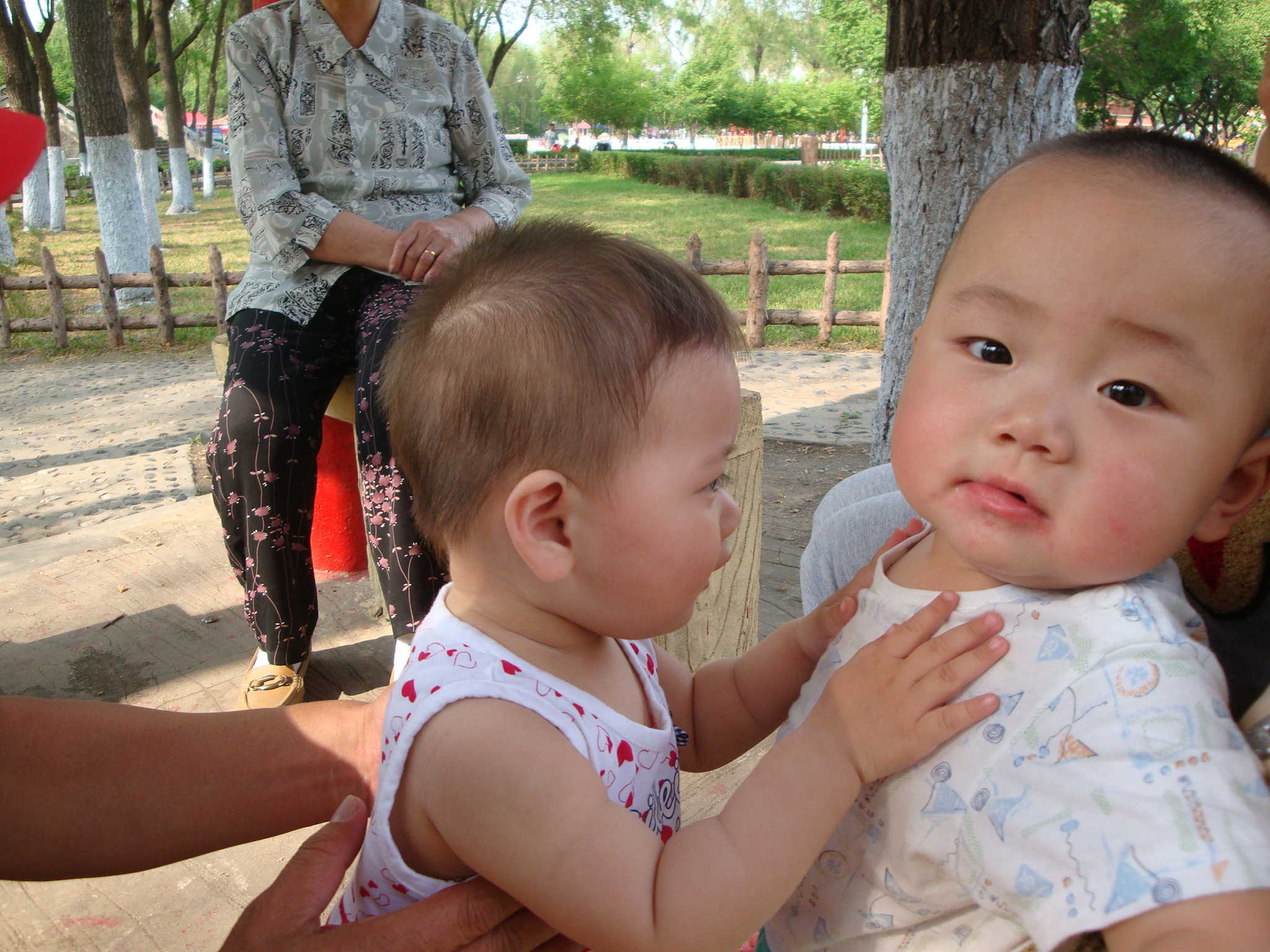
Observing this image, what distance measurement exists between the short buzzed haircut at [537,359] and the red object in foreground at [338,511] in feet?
8.00

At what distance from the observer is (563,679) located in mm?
1213

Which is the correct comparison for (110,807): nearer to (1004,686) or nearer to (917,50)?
(1004,686)

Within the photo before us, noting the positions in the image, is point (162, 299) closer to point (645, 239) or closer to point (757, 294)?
point (757, 294)

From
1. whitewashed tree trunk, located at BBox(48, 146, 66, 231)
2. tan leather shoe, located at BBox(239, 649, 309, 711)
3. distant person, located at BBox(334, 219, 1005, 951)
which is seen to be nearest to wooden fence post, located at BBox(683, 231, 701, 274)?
A: tan leather shoe, located at BBox(239, 649, 309, 711)

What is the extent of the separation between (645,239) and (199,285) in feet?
26.2

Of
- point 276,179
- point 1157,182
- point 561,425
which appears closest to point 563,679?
point 561,425

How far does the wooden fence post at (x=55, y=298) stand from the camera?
10.6 metres

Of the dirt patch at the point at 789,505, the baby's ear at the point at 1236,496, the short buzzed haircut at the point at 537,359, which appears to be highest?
the short buzzed haircut at the point at 537,359

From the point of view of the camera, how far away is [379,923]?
1130 mm

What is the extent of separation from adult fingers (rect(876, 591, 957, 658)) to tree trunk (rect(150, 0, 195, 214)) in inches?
950

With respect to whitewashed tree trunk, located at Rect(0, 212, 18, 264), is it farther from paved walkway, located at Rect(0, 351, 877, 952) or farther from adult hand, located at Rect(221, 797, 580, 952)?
adult hand, located at Rect(221, 797, 580, 952)

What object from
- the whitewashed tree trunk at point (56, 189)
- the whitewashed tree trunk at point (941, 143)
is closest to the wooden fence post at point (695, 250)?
the whitewashed tree trunk at point (941, 143)

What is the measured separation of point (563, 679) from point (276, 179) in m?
2.20

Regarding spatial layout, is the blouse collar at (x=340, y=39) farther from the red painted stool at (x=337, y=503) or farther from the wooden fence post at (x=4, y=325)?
the wooden fence post at (x=4, y=325)
